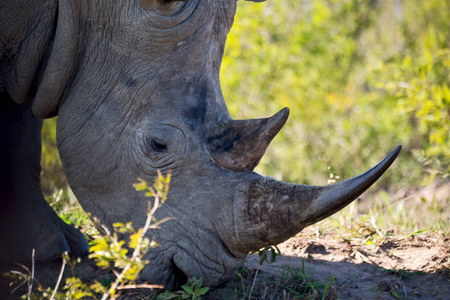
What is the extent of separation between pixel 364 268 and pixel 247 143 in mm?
1294

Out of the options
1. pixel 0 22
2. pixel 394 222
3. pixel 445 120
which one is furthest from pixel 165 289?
pixel 445 120

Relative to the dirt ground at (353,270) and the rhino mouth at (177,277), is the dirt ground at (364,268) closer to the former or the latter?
the dirt ground at (353,270)

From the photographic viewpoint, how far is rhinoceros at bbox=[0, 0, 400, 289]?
10.4 ft

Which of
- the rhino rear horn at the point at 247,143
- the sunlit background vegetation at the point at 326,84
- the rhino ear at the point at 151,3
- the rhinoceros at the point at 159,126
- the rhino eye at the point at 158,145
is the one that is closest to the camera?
the rhinoceros at the point at 159,126

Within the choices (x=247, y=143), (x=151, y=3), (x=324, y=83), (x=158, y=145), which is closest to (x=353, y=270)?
(x=247, y=143)

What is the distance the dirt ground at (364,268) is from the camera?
352 centimetres

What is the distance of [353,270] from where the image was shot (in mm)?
3896

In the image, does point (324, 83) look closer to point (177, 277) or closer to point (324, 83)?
point (324, 83)

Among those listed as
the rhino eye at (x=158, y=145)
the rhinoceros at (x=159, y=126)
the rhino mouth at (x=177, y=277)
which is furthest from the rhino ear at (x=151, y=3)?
the rhino mouth at (x=177, y=277)

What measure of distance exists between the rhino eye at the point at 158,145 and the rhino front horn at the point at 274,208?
0.54m

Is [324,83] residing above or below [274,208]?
above

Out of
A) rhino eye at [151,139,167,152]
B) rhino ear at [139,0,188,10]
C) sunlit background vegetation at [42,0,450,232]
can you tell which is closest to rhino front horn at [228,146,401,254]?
rhino eye at [151,139,167,152]

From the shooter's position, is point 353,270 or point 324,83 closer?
point 353,270

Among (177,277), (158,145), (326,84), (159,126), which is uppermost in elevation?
(326,84)
